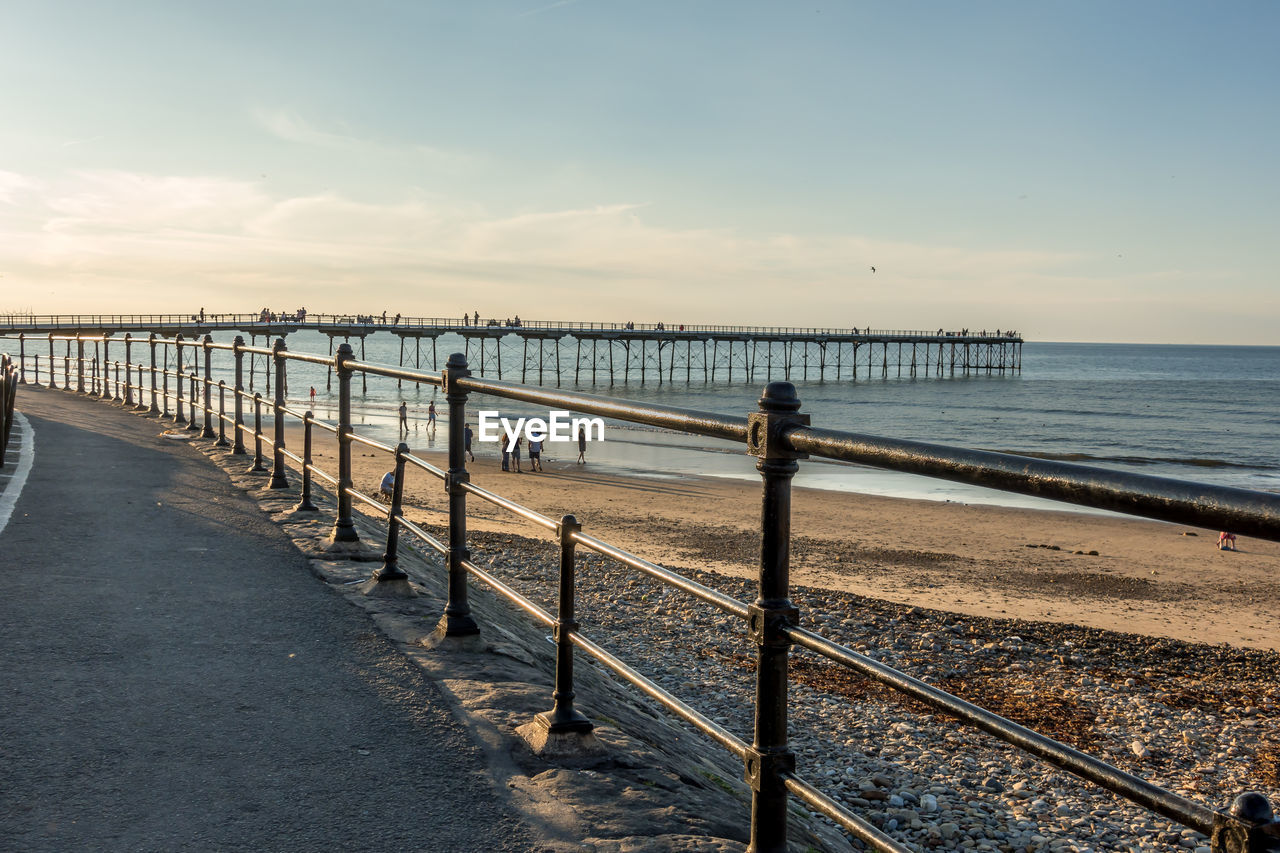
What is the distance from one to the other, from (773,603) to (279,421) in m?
6.28

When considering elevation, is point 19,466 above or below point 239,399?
below

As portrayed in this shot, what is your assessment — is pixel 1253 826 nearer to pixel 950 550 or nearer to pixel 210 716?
pixel 210 716

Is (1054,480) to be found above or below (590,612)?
above

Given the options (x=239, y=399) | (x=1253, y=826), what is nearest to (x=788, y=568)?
(x=1253, y=826)

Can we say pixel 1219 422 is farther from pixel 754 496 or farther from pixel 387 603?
pixel 387 603

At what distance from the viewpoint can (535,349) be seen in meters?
180

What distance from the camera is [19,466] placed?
9.34 m

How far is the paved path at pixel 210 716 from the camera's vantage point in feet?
8.53

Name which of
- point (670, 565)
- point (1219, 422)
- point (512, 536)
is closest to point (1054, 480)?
point (670, 565)

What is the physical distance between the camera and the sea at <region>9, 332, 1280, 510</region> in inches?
1251

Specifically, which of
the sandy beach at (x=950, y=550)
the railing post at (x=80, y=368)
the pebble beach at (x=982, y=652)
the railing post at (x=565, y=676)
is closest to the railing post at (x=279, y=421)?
the pebble beach at (x=982, y=652)

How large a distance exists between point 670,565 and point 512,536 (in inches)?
112

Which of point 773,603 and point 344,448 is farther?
point 344,448

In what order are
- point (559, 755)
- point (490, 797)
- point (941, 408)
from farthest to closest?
1. point (941, 408)
2. point (559, 755)
3. point (490, 797)
